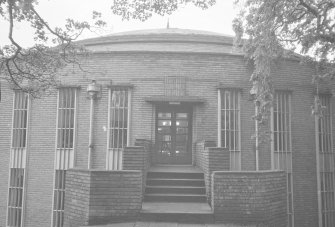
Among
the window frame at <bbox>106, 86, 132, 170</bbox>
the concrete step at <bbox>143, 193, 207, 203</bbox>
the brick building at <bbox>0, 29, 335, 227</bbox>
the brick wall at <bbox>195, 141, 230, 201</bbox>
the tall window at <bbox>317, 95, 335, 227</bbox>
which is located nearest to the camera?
the concrete step at <bbox>143, 193, 207, 203</bbox>

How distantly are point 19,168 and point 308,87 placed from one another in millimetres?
11824

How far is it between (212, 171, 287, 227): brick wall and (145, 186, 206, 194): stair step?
1.64m

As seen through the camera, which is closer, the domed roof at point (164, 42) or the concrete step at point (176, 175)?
the concrete step at point (176, 175)

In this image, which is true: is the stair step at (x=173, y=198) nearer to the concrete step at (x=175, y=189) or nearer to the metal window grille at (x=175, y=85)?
the concrete step at (x=175, y=189)

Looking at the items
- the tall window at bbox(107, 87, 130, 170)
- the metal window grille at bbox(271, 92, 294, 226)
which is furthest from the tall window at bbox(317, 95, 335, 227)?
the tall window at bbox(107, 87, 130, 170)

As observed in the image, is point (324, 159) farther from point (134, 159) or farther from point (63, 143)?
point (63, 143)

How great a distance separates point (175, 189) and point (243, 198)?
7.42 ft

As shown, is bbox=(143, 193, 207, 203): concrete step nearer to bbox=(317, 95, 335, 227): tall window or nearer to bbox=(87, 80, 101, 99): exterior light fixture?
bbox=(87, 80, 101, 99): exterior light fixture

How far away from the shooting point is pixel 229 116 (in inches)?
484

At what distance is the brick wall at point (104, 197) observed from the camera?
7.59m

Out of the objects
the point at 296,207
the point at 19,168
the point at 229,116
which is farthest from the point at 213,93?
the point at 19,168

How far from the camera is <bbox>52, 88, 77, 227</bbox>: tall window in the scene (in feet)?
40.2

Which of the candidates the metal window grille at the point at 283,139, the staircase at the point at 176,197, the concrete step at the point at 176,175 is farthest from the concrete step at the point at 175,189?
the metal window grille at the point at 283,139

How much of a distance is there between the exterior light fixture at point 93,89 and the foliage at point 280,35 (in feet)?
17.7
